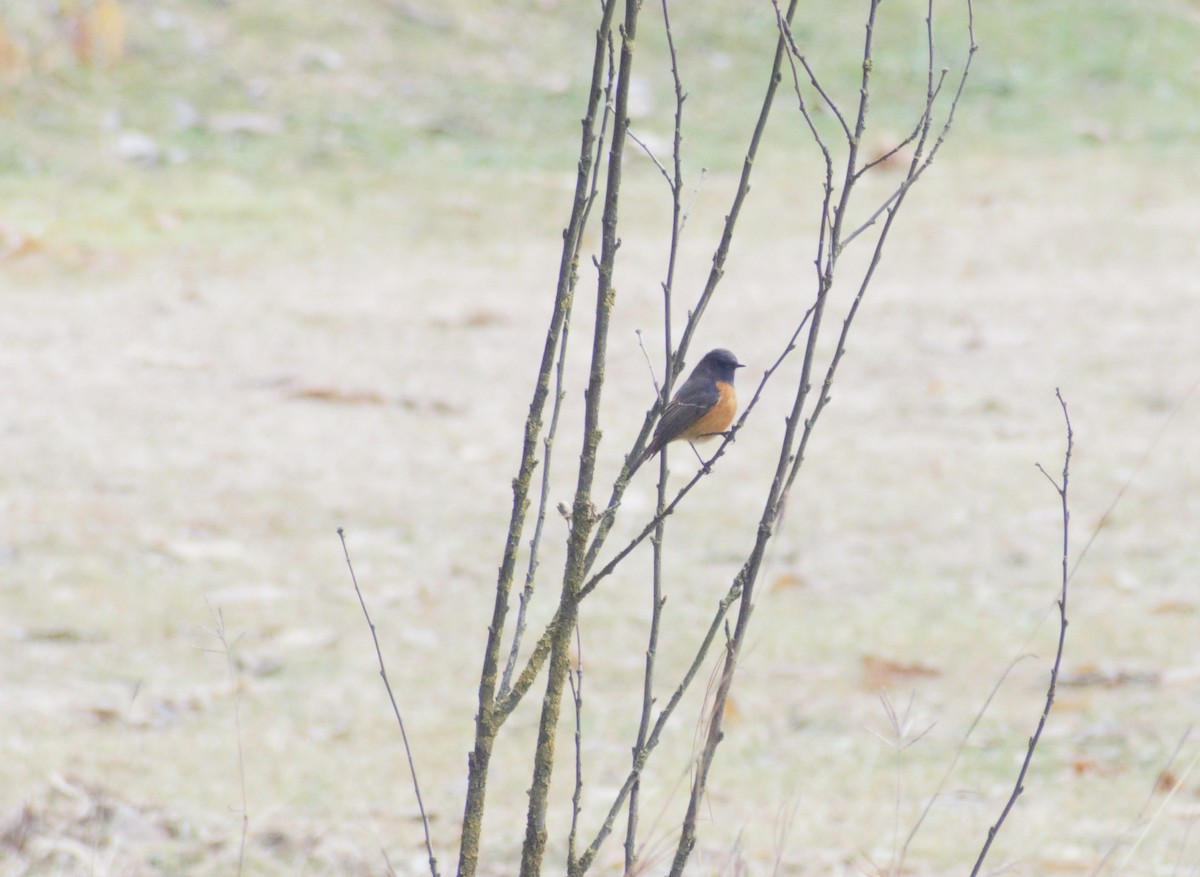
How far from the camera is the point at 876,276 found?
35.9ft

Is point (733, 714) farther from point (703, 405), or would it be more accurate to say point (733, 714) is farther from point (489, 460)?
point (489, 460)

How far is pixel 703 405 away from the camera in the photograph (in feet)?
10.8

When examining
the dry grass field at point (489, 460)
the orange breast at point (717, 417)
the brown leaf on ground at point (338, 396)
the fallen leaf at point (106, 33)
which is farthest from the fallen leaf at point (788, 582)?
the fallen leaf at point (106, 33)

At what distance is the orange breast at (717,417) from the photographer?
3305mm

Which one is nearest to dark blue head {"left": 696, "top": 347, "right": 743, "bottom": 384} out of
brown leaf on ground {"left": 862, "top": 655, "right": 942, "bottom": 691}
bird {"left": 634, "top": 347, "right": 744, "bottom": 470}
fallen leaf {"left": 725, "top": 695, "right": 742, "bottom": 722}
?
bird {"left": 634, "top": 347, "right": 744, "bottom": 470}

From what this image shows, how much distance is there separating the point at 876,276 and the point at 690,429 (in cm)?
794

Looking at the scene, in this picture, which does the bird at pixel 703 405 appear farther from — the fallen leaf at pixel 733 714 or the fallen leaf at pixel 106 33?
the fallen leaf at pixel 106 33

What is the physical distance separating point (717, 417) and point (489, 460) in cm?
391

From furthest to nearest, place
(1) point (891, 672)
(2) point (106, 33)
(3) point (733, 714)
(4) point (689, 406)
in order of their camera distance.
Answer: (2) point (106, 33)
(1) point (891, 672)
(3) point (733, 714)
(4) point (689, 406)

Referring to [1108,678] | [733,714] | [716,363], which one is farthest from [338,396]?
[716,363]

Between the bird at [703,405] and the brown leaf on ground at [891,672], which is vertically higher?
the bird at [703,405]

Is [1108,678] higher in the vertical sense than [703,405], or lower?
lower

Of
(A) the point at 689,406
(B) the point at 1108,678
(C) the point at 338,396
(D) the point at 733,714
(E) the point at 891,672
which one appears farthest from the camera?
(C) the point at 338,396

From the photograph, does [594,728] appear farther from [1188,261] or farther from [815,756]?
[1188,261]
